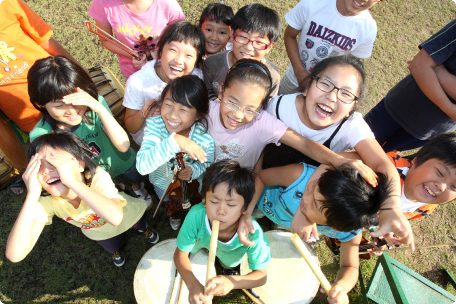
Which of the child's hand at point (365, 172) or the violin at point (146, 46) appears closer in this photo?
the child's hand at point (365, 172)

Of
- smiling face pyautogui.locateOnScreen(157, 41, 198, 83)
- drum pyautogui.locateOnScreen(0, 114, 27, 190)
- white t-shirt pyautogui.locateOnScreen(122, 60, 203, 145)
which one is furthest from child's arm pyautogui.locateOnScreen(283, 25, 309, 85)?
drum pyautogui.locateOnScreen(0, 114, 27, 190)

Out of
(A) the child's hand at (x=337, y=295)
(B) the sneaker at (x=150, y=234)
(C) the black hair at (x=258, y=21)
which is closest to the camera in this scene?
(A) the child's hand at (x=337, y=295)

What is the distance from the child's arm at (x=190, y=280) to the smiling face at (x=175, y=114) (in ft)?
3.23

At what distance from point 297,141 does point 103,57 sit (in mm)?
3360

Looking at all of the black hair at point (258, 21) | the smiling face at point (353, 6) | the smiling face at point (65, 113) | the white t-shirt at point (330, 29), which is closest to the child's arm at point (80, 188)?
the smiling face at point (65, 113)

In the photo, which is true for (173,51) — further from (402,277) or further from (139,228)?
(402,277)

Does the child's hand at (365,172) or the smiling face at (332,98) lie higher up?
the smiling face at (332,98)

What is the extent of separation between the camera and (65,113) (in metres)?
1.95

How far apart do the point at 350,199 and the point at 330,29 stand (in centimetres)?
167

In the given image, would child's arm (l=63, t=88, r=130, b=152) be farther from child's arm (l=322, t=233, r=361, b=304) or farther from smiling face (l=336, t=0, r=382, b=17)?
smiling face (l=336, t=0, r=382, b=17)

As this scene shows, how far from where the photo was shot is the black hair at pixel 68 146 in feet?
5.77

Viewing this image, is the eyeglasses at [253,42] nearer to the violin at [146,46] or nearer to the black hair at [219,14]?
the black hair at [219,14]

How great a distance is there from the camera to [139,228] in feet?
8.81

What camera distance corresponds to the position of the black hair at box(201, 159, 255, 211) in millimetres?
1792
